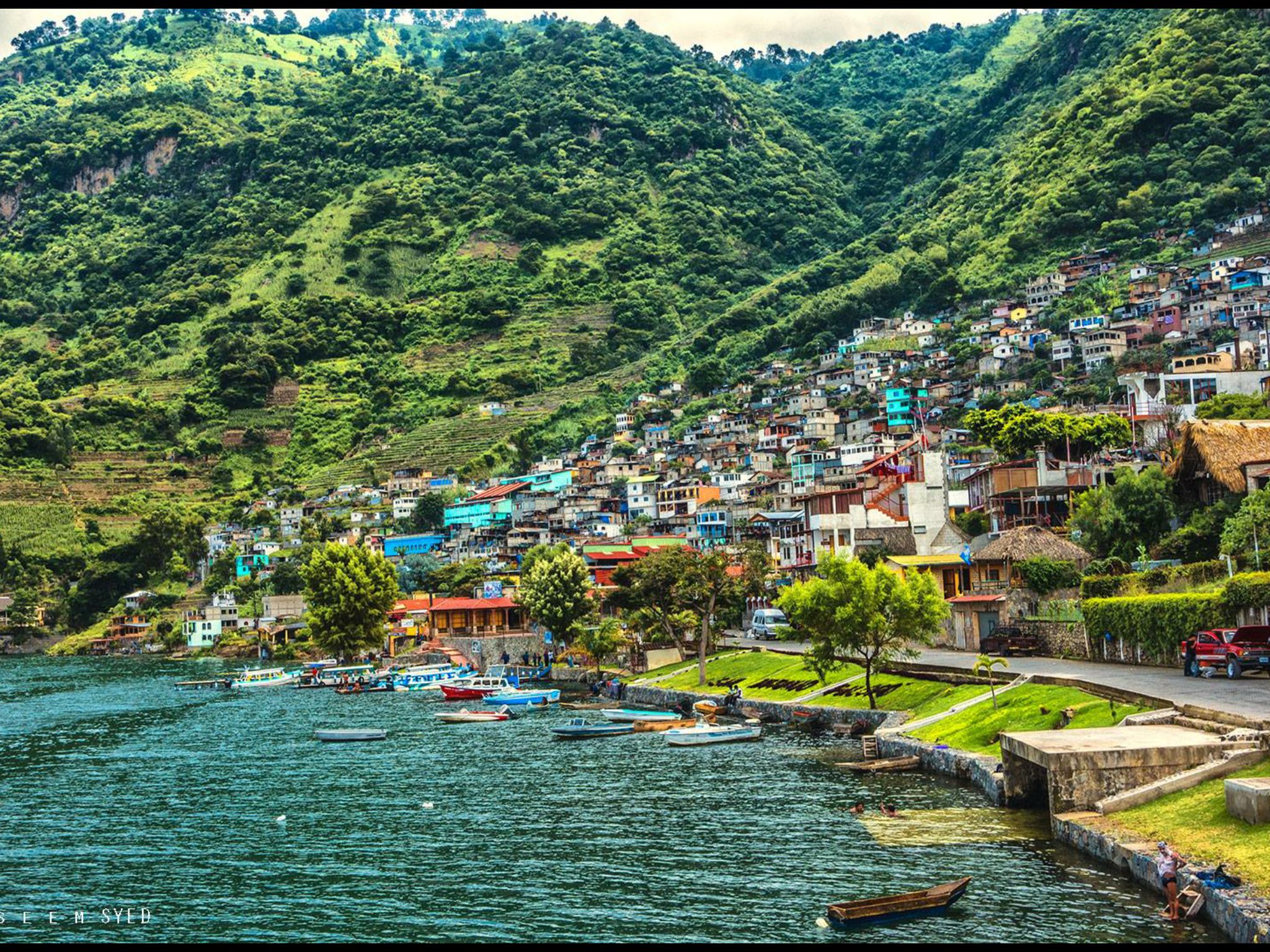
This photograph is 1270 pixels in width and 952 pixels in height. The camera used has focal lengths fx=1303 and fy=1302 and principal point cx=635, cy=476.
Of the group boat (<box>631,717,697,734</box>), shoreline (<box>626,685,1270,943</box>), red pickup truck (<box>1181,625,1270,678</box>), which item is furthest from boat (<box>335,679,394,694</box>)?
red pickup truck (<box>1181,625,1270,678</box>)

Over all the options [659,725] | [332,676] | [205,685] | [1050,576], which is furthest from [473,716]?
[205,685]

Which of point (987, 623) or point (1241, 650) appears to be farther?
point (987, 623)

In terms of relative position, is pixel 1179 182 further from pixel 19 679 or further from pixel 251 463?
pixel 19 679

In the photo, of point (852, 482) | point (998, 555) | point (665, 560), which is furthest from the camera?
point (852, 482)

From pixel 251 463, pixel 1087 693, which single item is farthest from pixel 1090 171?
pixel 1087 693

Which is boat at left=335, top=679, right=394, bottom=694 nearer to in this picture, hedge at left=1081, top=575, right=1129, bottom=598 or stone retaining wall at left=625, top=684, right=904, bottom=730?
stone retaining wall at left=625, top=684, right=904, bottom=730

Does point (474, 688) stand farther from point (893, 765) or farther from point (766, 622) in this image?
point (893, 765)
